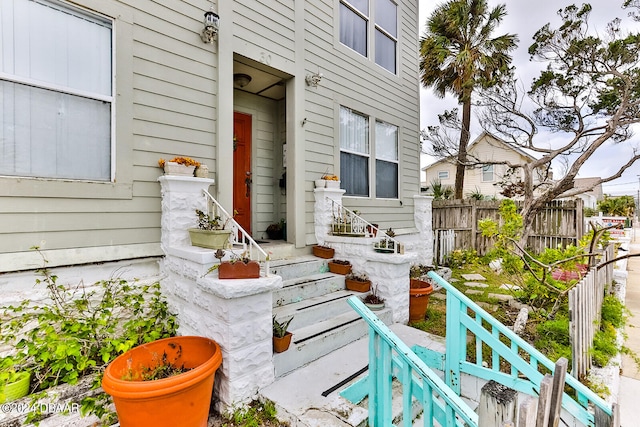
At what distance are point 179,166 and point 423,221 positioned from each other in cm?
539

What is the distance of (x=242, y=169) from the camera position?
16.1ft

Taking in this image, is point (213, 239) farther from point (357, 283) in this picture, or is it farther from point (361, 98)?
point (361, 98)

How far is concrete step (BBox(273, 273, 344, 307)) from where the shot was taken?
335cm

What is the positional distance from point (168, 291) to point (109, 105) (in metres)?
1.90

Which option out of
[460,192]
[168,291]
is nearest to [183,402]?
[168,291]

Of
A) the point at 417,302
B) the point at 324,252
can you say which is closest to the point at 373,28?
the point at 324,252

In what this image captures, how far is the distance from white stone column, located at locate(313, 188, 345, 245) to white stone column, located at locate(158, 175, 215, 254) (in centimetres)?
188

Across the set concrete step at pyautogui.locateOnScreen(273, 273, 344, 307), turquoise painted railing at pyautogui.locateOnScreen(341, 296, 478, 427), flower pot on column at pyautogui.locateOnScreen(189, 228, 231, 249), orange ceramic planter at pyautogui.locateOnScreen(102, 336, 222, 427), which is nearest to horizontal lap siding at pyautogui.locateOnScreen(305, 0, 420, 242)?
concrete step at pyautogui.locateOnScreen(273, 273, 344, 307)

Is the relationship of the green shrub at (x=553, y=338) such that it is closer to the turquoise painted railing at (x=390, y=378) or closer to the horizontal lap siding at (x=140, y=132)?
the turquoise painted railing at (x=390, y=378)

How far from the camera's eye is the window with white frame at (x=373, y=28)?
547 cm

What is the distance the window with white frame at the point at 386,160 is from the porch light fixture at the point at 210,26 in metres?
3.33

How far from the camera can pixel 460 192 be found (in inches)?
433

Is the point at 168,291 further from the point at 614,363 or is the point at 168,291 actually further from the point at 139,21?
the point at 614,363

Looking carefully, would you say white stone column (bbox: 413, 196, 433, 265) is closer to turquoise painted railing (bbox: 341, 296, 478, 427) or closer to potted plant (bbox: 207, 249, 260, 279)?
potted plant (bbox: 207, 249, 260, 279)
